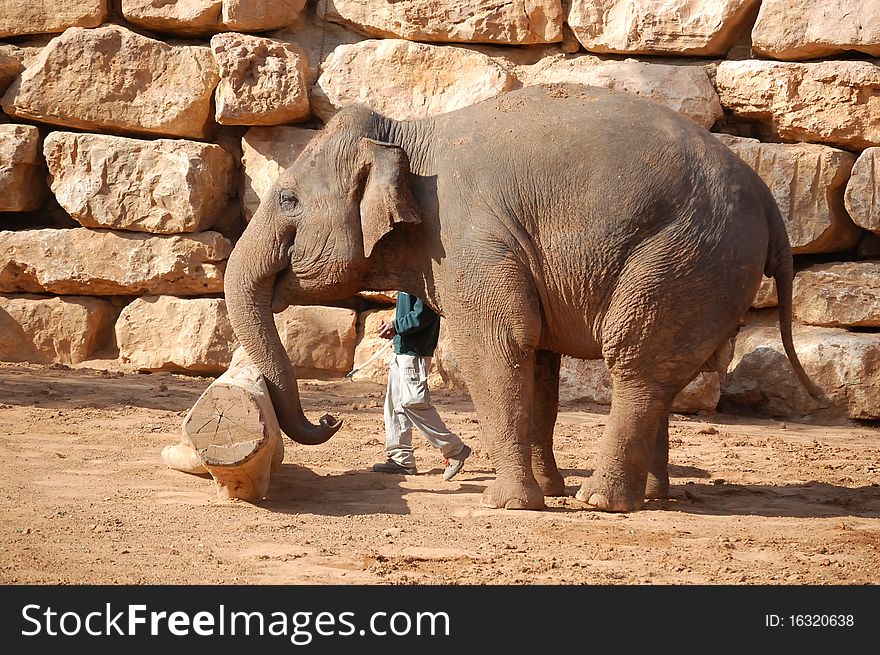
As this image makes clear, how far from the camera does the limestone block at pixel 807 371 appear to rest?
923 centimetres

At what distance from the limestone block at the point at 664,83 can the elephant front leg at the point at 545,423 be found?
3.83 meters

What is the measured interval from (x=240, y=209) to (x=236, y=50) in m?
1.46

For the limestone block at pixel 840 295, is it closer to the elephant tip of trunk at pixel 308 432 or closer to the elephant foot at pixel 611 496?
the elephant foot at pixel 611 496

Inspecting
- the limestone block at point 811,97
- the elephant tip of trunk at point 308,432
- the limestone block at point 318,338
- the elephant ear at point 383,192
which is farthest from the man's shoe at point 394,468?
the limestone block at point 811,97

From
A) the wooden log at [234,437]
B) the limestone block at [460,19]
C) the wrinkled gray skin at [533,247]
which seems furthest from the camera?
the limestone block at [460,19]

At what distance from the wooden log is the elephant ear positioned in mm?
1001

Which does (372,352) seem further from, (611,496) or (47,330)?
(611,496)

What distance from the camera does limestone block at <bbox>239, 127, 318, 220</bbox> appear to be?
10.4 m

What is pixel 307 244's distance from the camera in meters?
6.15

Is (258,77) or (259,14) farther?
(259,14)

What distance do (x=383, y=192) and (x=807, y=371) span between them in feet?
16.1

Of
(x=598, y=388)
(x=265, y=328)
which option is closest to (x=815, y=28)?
(x=598, y=388)

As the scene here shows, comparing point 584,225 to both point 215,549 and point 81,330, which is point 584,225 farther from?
point 81,330

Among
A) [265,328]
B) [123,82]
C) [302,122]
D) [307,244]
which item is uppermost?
[123,82]
